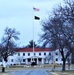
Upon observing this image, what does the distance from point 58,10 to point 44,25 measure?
73.8ft

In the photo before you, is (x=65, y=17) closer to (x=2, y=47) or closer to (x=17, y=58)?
(x=2, y=47)

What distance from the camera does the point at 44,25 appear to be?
62.7 metres

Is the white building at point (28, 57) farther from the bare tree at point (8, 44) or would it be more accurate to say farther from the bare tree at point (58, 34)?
the bare tree at point (58, 34)

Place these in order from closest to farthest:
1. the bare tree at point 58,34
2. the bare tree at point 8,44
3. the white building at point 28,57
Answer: the bare tree at point 58,34 → the bare tree at point 8,44 → the white building at point 28,57

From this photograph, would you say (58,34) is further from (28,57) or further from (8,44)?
(28,57)

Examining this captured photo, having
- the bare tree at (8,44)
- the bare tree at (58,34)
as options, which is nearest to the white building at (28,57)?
the bare tree at (8,44)

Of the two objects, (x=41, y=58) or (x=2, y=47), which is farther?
(x=41, y=58)

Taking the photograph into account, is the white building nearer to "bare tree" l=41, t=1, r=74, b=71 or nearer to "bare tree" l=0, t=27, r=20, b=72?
"bare tree" l=0, t=27, r=20, b=72

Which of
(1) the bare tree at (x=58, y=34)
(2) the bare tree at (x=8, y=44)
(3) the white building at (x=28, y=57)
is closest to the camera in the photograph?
(1) the bare tree at (x=58, y=34)

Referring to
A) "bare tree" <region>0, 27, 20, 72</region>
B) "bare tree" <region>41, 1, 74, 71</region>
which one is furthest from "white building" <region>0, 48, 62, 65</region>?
"bare tree" <region>41, 1, 74, 71</region>

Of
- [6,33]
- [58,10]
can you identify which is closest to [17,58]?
[6,33]

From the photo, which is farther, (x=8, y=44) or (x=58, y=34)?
(x=8, y=44)

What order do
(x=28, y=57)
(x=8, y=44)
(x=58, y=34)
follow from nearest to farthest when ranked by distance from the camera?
(x=58, y=34)
(x=8, y=44)
(x=28, y=57)

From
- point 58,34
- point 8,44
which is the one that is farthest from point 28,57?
point 58,34
